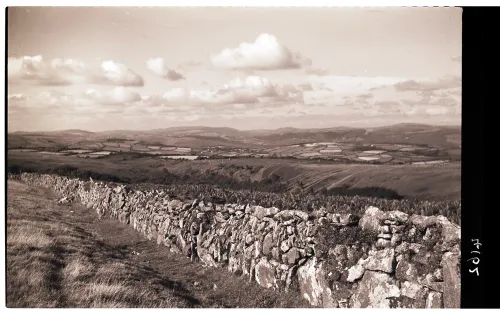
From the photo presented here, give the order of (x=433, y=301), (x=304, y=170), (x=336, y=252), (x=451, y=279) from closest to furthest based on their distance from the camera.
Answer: (x=433, y=301) < (x=451, y=279) < (x=336, y=252) < (x=304, y=170)

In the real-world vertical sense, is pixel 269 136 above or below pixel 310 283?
above

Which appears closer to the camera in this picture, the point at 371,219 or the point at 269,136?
the point at 371,219

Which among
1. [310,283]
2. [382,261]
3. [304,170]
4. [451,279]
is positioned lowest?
[310,283]

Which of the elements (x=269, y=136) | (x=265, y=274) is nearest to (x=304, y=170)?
(x=269, y=136)

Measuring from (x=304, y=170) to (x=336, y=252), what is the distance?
205 centimetres

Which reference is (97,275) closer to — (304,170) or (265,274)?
(265,274)

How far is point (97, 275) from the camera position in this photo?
8.47 meters

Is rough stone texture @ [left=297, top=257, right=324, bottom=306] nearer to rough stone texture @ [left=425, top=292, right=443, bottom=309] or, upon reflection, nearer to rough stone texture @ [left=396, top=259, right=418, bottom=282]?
rough stone texture @ [left=396, top=259, right=418, bottom=282]

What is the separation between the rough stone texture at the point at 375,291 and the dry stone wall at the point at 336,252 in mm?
17

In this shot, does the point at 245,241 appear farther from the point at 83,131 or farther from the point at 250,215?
the point at 83,131

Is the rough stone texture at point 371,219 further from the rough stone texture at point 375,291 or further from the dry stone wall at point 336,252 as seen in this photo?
the rough stone texture at point 375,291

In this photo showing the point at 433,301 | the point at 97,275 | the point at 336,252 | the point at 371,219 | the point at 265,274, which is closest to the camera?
the point at 433,301

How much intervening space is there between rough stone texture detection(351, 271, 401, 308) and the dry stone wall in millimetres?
17
